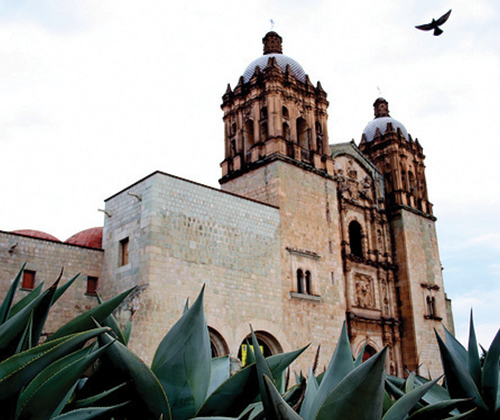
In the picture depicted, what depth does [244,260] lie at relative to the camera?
14727mm

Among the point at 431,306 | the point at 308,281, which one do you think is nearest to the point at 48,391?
the point at 308,281

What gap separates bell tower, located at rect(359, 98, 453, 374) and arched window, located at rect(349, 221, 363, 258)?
6.47 feet

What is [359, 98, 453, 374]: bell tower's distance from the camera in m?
20.3

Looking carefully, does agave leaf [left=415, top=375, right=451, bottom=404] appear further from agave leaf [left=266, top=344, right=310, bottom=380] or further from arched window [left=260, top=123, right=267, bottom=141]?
arched window [left=260, top=123, right=267, bottom=141]

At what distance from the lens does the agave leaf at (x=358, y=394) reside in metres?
1.47

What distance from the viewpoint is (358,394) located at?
1470mm

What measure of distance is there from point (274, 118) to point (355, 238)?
629 centimetres

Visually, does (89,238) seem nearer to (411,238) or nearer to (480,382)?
(411,238)

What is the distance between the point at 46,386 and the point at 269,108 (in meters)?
16.9

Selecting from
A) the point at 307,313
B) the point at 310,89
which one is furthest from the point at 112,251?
the point at 310,89

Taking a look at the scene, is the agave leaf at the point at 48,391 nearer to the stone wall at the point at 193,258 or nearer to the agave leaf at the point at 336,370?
the agave leaf at the point at 336,370

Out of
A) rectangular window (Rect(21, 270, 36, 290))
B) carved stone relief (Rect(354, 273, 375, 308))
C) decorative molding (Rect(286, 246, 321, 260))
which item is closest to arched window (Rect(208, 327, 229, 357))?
decorative molding (Rect(286, 246, 321, 260))

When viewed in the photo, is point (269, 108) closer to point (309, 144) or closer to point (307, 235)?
point (309, 144)

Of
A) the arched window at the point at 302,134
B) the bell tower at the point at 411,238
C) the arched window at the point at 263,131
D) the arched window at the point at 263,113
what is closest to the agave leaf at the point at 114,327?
the arched window at the point at 263,131
